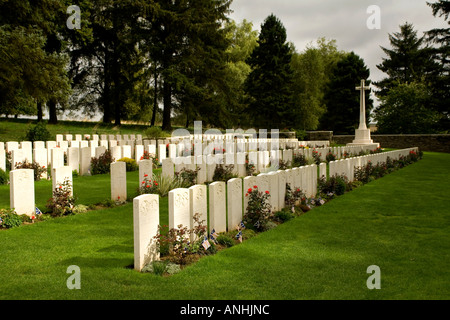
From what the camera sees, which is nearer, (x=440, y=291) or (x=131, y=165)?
(x=440, y=291)

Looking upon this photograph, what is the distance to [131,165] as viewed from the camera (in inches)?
471

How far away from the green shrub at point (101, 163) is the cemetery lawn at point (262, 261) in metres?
4.20

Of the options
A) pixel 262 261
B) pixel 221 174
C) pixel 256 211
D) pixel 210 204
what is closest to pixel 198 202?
pixel 210 204

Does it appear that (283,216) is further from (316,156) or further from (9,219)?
(316,156)

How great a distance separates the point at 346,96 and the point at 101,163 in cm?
3454

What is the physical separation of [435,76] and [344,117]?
49.1 feet

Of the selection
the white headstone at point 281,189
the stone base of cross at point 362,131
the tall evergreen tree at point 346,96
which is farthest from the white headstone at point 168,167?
the tall evergreen tree at point 346,96

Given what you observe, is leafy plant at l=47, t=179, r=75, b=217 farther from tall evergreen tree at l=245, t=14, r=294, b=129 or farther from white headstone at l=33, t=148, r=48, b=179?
tall evergreen tree at l=245, t=14, r=294, b=129

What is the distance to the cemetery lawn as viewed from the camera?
11.4ft

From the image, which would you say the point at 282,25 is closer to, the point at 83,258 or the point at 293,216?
the point at 293,216

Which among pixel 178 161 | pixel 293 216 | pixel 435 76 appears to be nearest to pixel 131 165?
pixel 178 161

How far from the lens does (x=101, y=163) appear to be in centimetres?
1112

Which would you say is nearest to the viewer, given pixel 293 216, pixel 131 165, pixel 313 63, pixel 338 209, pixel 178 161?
pixel 293 216

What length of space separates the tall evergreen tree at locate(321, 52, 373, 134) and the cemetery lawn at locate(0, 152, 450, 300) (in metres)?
35.2
